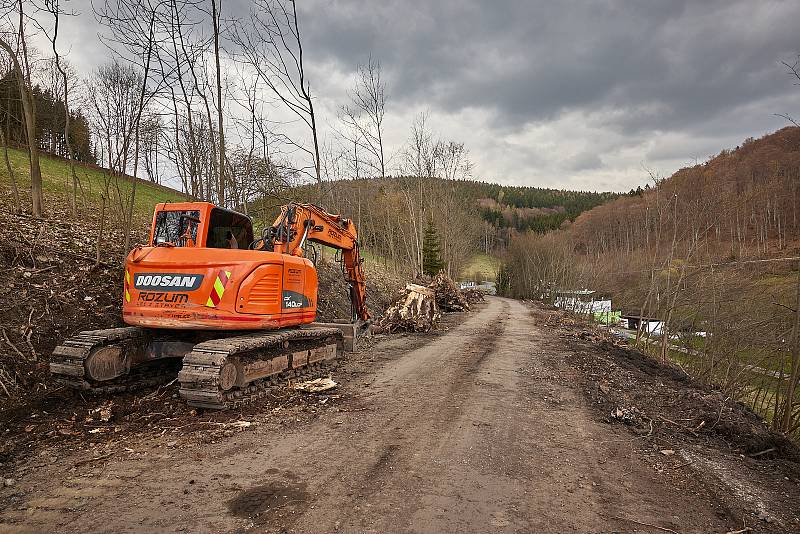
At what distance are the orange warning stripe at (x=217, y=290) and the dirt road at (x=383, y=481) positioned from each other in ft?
5.75

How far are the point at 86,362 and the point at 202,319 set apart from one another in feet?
5.31

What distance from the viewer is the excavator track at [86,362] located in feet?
20.1

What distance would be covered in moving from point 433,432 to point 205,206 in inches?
191

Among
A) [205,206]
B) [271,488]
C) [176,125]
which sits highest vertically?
[176,125]

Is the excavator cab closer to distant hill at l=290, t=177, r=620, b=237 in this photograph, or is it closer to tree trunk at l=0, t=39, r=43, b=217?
tree trunk at l=0, t=39, r=43, b=217

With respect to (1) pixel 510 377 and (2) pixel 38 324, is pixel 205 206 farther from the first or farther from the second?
(1) pixel 510 377

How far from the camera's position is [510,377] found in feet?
28.7

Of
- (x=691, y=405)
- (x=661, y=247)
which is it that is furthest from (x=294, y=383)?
(x=661, y=247)

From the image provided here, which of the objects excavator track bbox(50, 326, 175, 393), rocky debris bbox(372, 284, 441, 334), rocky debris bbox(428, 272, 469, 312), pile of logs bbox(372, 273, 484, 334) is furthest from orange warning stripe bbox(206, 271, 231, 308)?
rocky debris bbox(428, 272, 469, 312)

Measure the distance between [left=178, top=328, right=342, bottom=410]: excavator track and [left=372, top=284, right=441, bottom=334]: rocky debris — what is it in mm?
7006

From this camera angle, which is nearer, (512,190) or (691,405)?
(691,405)

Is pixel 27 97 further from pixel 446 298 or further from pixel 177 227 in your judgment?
pixel 446 298

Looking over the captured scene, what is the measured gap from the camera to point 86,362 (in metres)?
6.16

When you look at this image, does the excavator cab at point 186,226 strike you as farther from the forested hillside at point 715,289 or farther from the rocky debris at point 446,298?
the rocky debris at point 446,298
